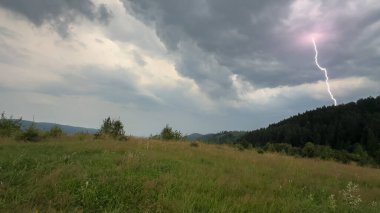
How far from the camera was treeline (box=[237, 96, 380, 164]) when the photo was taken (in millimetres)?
110000

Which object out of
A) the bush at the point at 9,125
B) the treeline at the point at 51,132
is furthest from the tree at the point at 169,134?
the bush at the point at 9,125

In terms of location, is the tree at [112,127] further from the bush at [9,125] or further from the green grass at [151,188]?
the green grass at [151,188]

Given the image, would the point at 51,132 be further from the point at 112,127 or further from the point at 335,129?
the point at 335,129

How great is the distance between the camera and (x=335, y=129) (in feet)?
381

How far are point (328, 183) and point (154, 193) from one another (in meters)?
7.67

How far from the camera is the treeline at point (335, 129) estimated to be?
110 meters

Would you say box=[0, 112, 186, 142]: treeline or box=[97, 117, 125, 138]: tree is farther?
box=[97, 117, 125, 138]: tree

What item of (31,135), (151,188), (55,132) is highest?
(55,132)

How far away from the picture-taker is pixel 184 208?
800 centimetres

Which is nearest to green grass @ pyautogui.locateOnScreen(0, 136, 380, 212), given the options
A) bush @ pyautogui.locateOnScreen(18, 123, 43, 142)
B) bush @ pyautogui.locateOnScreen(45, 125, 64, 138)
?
bush @ pyautogui.locateOnScreen(18, 123, 43, 142)

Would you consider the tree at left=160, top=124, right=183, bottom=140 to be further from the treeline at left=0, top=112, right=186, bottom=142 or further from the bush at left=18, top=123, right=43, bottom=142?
the bush at left=18, top=123, right=43, bottom=142

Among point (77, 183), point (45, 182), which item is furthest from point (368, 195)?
point (45, 182)

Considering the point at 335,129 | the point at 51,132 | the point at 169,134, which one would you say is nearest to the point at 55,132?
the point at 51,132

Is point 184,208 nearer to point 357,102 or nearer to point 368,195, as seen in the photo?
point 368,195
